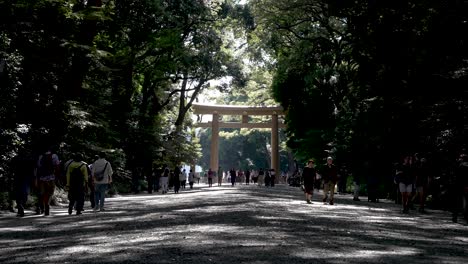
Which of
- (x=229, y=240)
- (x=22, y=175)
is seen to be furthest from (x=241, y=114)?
(x=229, y=240)

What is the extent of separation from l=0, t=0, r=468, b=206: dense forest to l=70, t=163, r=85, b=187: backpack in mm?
1694

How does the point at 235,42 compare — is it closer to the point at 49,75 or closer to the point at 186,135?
the point at 186,135

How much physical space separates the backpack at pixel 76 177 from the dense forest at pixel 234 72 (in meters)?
1.69

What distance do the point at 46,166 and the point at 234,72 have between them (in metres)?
29.2

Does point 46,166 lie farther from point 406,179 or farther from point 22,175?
point 406,179

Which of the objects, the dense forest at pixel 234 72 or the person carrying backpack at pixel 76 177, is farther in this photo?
the dense forest at pixel 234 72

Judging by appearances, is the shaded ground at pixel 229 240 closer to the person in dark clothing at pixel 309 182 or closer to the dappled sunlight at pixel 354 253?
the dappled sunlight at pixel 354 253

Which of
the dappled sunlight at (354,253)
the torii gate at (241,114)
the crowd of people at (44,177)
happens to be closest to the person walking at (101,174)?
the crowd of people at (44,177)

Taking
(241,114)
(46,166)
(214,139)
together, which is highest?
(241,114)

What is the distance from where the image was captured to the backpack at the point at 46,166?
1491 centimetres

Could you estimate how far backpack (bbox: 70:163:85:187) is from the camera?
1523 centimetres

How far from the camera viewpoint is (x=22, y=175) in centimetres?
1494

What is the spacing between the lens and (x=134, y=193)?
33.4m

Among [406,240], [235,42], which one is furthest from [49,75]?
[235,42]
